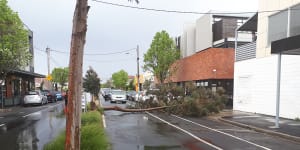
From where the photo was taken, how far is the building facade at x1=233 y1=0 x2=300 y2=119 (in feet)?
61.6

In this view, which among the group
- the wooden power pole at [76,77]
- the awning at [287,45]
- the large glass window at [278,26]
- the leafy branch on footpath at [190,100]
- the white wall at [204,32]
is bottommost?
the leafy branch on footpath at [190,100]

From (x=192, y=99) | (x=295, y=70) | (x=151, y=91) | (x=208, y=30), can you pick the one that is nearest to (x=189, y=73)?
(x=208, y=30)

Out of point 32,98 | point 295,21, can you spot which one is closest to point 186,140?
point 295,21

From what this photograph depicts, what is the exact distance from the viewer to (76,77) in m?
5.06

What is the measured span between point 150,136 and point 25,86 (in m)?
35.7

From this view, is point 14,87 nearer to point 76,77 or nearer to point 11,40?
point 11,40

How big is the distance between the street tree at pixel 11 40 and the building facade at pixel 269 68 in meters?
17.6

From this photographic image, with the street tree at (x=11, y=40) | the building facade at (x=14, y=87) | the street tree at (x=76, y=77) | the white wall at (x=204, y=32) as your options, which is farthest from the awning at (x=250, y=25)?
the street tree at (x=76, y=77)

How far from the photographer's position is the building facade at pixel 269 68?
18.8 meters

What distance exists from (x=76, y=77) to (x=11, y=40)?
2384 cm

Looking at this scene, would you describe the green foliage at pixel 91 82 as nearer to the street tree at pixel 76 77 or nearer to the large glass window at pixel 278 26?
the large glass window at pixel 278 26

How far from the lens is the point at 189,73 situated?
39.2 metres

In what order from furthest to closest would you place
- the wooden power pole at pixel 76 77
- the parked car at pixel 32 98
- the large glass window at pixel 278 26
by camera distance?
the parked car at pixel 32 98 < the large glass window at pixel 278 26 < the wooden power pole at pixel 76 77

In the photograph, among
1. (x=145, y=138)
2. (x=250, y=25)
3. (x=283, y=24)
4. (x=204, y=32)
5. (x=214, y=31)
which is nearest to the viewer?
(x=145, y=138)
